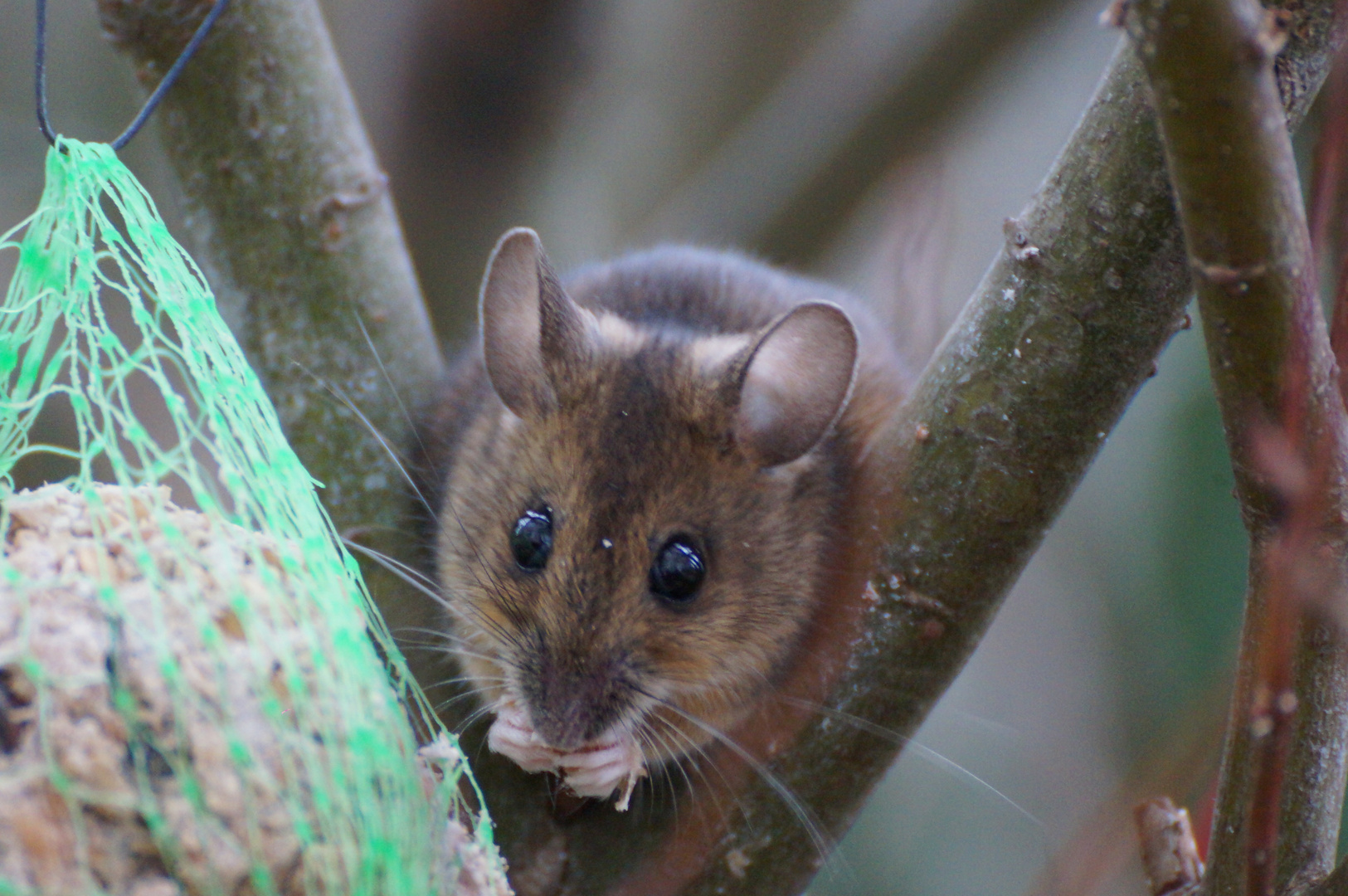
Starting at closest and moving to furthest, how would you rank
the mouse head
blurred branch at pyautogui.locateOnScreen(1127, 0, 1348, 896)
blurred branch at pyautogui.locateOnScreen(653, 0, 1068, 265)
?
blurred branch at pyautogui.locateOnScreen(1127, 0, 1348, 896) < the mouse head < blurred branch at pyautogui.locateOnScreen(653, 0, 1068, 265)

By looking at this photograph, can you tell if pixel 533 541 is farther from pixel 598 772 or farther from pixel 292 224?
pixel 292 224

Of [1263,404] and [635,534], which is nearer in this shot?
[1263,404]

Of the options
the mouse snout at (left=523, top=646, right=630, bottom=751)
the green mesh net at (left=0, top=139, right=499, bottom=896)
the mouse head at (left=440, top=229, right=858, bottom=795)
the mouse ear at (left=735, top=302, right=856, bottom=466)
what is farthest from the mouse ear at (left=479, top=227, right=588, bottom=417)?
the green mesh net at (left=0, top=139, right=499, bottom=896)

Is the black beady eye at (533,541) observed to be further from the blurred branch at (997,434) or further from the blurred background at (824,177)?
the blurred background at (824,177)

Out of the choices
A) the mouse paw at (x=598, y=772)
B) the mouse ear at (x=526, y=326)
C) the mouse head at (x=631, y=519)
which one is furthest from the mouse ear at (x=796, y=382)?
the mouse paw at (x=598, y=772)

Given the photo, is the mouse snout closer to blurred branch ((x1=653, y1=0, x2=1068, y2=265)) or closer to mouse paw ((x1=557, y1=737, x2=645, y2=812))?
mouse paw ((x1=557, y1=737, x2=645, y2=812))

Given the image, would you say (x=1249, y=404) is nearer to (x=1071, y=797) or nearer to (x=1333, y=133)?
(x=1333, y=133)

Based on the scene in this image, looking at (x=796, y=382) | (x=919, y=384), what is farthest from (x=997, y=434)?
(x=796, y=382)
